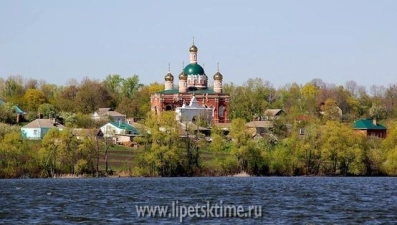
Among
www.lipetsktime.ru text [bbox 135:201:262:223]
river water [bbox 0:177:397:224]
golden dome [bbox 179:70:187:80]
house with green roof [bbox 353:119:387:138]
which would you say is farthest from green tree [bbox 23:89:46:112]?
www.lipetsktime.ru text [bbox 135:201:262:223]

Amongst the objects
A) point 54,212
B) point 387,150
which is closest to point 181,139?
point 387,150

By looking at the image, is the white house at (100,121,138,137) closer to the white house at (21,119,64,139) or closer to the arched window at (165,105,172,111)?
the white house at (21,119,64,139)

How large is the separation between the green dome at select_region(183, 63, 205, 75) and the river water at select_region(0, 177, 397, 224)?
69.7 m

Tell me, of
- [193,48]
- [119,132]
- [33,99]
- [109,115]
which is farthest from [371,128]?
[33,99]

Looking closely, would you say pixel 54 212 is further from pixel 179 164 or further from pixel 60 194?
pixel 179 164

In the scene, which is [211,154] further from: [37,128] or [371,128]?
[371,128]

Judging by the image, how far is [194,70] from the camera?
157 m

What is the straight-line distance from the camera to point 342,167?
343ft

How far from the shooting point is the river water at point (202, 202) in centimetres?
4971

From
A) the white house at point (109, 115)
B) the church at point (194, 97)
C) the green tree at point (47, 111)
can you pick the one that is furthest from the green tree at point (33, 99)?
the church at point (194, 97)

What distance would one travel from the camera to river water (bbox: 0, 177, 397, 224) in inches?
1957

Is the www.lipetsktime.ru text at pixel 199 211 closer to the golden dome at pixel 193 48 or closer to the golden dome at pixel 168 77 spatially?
the golden dome at pixel 168 77

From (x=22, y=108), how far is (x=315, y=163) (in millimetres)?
83165

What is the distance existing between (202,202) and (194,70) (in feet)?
317
